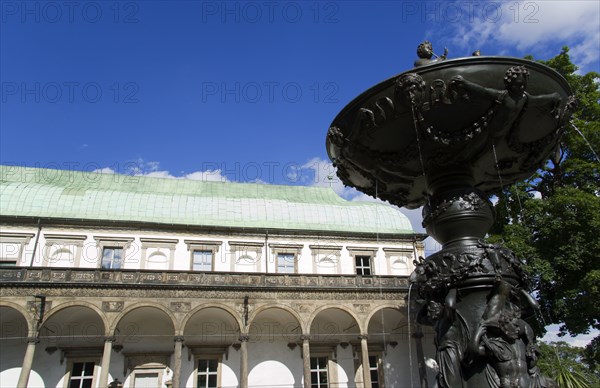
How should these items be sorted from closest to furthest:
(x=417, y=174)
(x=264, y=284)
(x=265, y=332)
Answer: (x=417, y=174) < (x=264, y=284) < (x=265, y=332)

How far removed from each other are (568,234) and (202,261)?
58.5 feet

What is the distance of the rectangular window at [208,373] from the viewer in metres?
22.7

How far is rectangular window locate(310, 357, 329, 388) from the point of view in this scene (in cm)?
2419

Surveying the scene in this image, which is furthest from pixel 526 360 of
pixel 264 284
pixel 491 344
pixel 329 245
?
pixel 329 245

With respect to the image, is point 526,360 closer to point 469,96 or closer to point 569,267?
point 469,96

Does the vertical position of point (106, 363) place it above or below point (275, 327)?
below

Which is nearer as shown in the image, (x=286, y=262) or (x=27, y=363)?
(x=27, y=363)

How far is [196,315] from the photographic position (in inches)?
904

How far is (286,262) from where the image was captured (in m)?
26.7

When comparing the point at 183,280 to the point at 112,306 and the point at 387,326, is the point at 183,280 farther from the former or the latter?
the point at 387,326

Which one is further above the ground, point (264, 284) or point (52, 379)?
point (264, 284)

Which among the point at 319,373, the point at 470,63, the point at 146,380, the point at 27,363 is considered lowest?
the point at 470,63

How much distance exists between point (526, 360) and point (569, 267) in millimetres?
12972

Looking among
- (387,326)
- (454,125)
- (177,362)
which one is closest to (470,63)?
(454,125)
